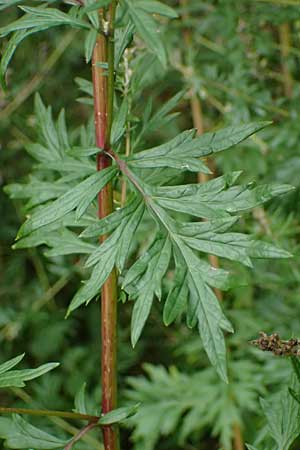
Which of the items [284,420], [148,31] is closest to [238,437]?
[284,420]

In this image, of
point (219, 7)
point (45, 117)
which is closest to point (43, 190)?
point (45, 117)

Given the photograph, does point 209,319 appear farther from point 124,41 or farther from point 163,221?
point 124,41

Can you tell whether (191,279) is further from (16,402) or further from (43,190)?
(16,402)

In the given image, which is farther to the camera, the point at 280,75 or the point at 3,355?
the point at 3,355

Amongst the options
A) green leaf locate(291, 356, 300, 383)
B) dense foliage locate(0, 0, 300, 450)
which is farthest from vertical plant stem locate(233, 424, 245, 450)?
green leaf locate(291, 356, 300, 383)

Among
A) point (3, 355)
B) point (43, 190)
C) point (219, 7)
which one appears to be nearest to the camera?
point (43, 190)

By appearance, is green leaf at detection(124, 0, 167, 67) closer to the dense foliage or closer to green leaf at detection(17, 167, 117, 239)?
the dense foliage
